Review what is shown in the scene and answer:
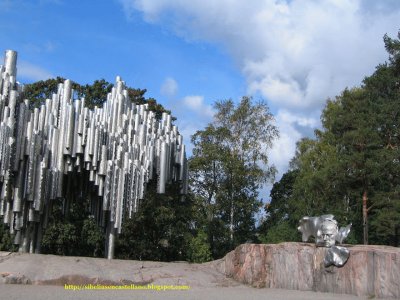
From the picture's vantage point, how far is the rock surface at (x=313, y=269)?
14055mm

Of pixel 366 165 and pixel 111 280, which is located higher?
pixel 366 165

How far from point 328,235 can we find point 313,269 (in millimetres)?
1198

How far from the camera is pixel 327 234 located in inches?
618

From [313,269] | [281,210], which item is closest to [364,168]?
[281,210]

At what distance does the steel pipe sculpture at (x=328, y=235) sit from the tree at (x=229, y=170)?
42.9 ft

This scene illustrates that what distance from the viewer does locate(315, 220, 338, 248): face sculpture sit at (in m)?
15.5

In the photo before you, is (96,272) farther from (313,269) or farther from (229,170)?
(229,170)

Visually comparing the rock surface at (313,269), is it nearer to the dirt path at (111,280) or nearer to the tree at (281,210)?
the dirt path at (111,280)

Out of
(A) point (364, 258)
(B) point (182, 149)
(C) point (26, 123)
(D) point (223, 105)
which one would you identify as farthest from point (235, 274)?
(D) point (223, 105)

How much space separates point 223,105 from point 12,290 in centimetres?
2169

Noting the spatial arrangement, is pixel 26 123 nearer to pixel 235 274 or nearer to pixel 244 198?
pixel 235 274

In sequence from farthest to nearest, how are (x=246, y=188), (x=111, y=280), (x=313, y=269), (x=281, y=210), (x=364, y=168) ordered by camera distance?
1. (x=281, y=210)
2. (x=246, y=188)
3. (x=364, y=168)
4. (x=313, y=269)
5. (x=111, y=280)

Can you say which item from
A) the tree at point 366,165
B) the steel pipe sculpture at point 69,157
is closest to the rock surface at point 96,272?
the steel pipe sculpture at point 69,157

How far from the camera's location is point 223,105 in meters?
32.2
